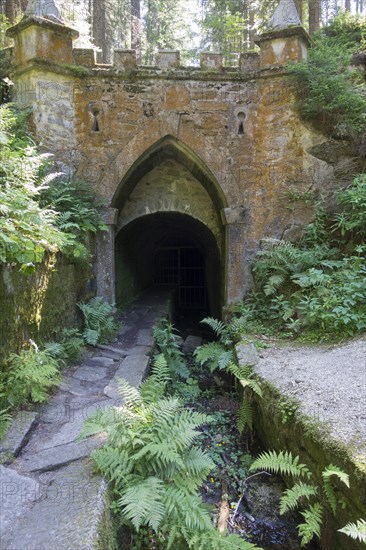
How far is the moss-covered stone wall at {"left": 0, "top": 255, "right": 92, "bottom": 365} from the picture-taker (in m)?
3.26

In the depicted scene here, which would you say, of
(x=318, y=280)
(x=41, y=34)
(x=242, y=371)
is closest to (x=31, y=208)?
(x=242, y=371)

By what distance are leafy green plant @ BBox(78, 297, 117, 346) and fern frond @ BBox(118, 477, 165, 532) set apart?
10.6 ft

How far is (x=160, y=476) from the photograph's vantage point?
2445 mm

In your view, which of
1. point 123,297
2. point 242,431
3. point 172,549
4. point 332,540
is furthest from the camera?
point 123,297

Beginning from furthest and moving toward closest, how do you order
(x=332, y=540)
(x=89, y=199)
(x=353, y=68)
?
(x=353, y=68) < (x=89, y=199) < (x=332, y=540)

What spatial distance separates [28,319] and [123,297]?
4986 millimetres

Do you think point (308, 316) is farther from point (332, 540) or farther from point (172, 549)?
point (172, 549)

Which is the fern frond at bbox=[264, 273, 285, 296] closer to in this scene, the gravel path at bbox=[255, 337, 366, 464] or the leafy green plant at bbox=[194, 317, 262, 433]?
the leafy green plant at bbox=[194, 317, 262, 433]

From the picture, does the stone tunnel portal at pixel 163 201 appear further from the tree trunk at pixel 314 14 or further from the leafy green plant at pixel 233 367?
the tree trunk at pixel 314 14

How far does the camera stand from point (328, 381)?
3.74 metres

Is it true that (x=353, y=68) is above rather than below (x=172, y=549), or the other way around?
above

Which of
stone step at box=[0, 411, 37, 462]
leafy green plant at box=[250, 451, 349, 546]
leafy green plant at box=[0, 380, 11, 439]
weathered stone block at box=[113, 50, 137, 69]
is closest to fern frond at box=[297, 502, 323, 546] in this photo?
leafy green plant at box=[250, 451, 349, 546]

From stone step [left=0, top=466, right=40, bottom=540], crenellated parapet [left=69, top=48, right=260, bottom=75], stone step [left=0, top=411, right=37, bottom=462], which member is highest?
crenellated parapet [left=69, top=48, right=260, bottom=75]

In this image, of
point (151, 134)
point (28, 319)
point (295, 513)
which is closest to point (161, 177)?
point (151, 134)
